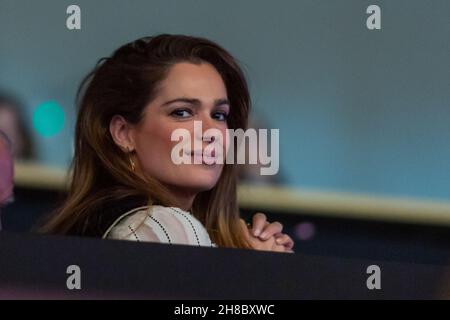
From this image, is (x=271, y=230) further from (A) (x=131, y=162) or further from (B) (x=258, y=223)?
(A) (x=131, y=162)

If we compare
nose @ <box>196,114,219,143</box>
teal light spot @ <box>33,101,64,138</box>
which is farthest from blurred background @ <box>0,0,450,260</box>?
nose @ <box>196,114,219,143</box>

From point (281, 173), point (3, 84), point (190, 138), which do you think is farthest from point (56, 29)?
point (281, 173)

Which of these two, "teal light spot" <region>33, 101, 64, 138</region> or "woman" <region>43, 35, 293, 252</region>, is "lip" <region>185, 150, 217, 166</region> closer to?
"woman" <region>43, 35, 293, 252</region>

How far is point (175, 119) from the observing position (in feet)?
10.6

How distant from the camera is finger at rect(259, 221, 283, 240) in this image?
10.7 ft

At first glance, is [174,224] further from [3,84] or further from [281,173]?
[3,84]

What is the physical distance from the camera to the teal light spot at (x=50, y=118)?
330 cm

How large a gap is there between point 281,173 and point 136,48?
44cm

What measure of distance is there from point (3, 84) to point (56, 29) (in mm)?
178

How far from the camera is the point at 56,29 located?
10.9ft

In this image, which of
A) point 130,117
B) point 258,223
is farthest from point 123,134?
point 258,223

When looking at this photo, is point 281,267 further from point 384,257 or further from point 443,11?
point 443,11

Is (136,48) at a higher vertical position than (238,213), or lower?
higher
